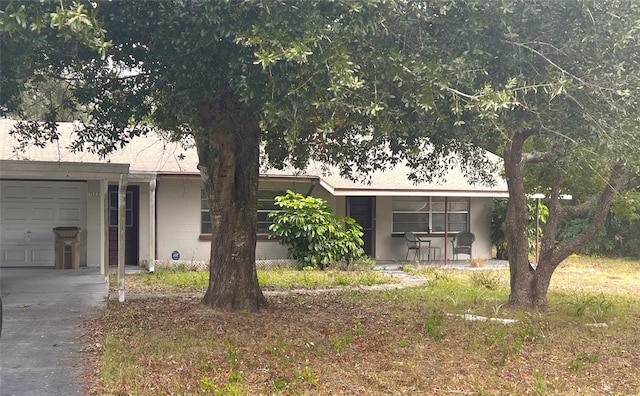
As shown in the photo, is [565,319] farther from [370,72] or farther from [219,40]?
[219,40]

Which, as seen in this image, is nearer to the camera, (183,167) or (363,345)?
(363,345)

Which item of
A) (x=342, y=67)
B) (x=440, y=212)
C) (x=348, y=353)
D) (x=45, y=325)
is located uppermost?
(x=342, y=67)

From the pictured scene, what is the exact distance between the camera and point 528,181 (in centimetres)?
1280

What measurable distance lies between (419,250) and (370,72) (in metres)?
11.3

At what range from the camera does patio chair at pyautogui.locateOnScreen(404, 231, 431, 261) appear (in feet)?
56.7

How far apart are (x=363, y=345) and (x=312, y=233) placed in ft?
24.9

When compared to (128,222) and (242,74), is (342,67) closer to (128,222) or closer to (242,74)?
(242,74)

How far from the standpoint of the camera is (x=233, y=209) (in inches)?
364

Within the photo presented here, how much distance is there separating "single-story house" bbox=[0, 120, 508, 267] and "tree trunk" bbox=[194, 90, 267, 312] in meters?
2.98

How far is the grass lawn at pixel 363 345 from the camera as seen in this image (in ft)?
20.2

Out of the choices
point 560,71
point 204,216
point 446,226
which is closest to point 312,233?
point 204,216

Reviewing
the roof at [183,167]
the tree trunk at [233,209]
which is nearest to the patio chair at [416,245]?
the roof at [183,167]

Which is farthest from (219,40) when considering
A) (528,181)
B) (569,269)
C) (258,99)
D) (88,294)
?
(569,269)

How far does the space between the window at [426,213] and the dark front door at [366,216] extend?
649 millimetres
